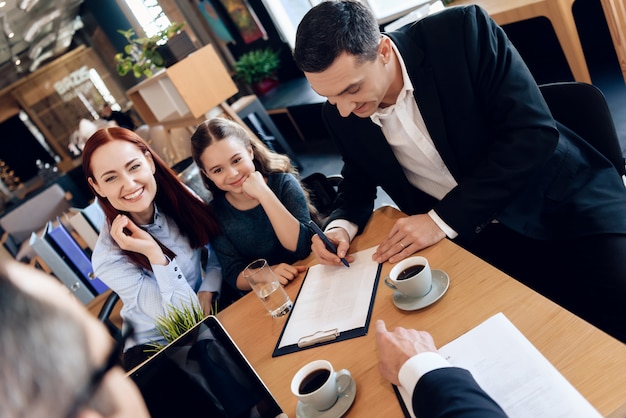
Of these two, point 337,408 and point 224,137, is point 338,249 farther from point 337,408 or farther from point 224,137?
point 224,137

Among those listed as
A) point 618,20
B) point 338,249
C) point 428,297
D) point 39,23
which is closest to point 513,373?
point 428,297

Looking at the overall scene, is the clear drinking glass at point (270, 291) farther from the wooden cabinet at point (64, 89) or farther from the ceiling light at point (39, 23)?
the wooden cabinet at point (64, 89)

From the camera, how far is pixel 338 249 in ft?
4.90

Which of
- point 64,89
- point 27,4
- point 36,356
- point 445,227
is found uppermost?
point 27,4

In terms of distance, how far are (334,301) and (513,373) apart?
554 millimetres

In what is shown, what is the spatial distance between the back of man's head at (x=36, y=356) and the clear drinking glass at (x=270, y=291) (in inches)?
46.1

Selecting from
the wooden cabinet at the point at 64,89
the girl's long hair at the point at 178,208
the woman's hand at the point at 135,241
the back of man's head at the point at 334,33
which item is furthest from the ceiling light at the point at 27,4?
the back of man's head at the point at 334,33

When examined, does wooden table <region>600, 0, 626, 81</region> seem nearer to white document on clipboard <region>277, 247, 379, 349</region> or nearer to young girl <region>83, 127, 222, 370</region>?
white document on clipboard <region>277, 247, 379, 349</region>

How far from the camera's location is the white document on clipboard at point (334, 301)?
1.23 meters

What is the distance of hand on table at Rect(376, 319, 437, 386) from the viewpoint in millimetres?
924

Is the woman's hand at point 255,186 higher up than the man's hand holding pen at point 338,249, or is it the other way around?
the woman's hand at point 255,186

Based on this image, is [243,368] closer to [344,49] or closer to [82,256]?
[344,49]

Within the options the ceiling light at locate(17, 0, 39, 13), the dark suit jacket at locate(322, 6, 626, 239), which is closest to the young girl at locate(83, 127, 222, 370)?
the dark suit jacket at locate(322, 6, 626, 239)

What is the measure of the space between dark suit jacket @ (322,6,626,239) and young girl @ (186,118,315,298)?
661mm
